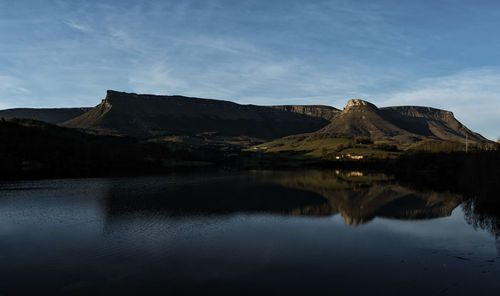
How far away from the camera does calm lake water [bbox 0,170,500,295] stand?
1720 cm

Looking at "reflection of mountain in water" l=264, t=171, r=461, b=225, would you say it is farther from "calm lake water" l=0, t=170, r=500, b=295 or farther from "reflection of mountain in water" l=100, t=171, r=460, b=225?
Answer: "calm lake water" l=0, t=170, r=500, b=295

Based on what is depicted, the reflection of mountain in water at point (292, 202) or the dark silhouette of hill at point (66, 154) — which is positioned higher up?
the dark silhouette of hill at point (66, 154)

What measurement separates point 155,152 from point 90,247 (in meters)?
136

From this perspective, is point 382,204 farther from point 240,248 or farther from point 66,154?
point 66,154

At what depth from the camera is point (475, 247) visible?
24.6 meters

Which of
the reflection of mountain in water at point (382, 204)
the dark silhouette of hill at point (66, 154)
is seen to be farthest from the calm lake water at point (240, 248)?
the dark silhouette of hill at point (66, 154)

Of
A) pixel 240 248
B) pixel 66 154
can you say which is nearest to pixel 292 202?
pixel 240 248

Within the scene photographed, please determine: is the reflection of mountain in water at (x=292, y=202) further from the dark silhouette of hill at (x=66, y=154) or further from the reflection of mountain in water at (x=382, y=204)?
the dark silhouette of hill at (x=66, y=154)

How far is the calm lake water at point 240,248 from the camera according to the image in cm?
1720

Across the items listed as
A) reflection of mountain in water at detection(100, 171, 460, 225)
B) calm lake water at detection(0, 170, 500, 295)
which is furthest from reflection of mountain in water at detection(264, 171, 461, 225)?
calm lake water at detection(0, 170, 500, 295)

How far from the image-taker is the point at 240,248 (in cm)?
2366

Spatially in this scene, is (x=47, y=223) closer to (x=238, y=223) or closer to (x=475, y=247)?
(x=238, y=223)

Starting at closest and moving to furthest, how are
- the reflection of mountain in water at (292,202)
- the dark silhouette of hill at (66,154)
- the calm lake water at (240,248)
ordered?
the calm lake water at (240,248) → the reflection of mountain in water at (292,202) → the dark silhouette of hill at (66,154)

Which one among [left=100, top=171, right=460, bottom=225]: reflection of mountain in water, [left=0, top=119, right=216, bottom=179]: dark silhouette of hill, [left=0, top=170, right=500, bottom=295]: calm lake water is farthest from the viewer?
→ [left=0, top=119, right=216, bottom=179]: dark silhouette of hill
